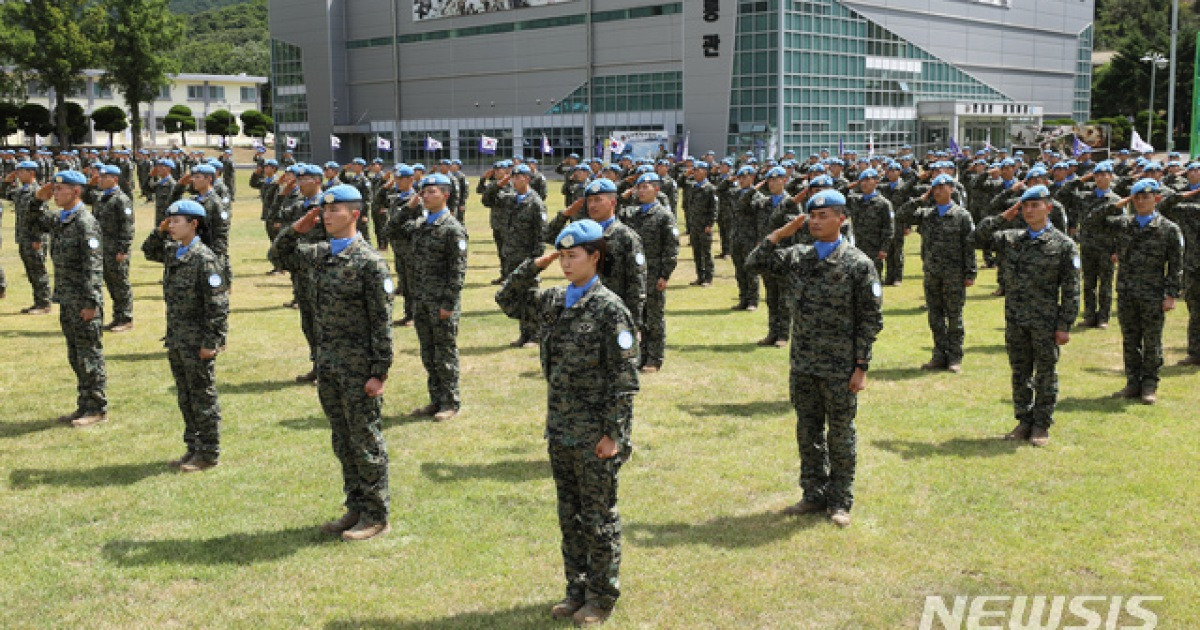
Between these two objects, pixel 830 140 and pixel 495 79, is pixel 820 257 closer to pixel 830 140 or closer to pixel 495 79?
pixel 830 140

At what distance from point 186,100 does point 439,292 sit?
101420mm

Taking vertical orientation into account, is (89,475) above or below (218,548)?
above

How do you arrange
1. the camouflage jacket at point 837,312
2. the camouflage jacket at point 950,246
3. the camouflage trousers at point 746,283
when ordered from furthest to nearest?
the camouflage trousers at point 746,283
the camouflage jacket at point 950,246
the camouflage jacket at point 837,312

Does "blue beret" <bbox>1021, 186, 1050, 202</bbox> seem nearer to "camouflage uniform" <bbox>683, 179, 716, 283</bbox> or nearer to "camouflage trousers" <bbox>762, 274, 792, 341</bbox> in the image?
"camouflage trousers" <bbox>762, 274, 792, 341</bbox>

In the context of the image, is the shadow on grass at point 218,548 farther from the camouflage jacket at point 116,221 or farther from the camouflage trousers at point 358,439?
the camouflage jacket at point 116,221

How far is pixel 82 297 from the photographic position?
969 cm

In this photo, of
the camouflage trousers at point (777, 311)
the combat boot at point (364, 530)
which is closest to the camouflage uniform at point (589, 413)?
the combat boot at point (364, 530)

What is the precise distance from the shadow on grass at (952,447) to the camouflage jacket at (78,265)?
8.00 metres

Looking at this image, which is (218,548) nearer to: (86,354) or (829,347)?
(86,354)

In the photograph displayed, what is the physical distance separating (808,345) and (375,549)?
354cm

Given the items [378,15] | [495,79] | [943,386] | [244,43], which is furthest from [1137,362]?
[244,43]

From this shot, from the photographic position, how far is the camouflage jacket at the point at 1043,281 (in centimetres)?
902

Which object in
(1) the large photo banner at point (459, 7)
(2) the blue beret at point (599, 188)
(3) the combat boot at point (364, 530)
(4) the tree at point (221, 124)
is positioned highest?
(1) the large photo banner at point (459, 7)

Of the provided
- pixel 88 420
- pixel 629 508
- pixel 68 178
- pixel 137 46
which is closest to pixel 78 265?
pixel 68 178
